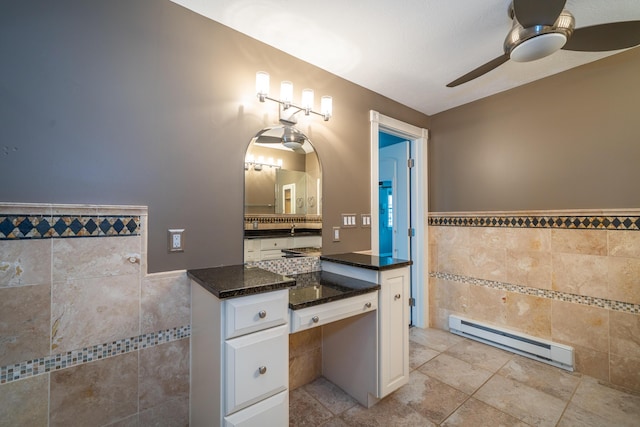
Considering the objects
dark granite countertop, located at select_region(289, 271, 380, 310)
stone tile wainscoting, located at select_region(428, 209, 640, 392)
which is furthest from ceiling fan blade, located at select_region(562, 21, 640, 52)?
dark granite countertop, located at select_region(289, 271, 380, 310)

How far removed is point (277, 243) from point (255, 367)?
0.89 meters

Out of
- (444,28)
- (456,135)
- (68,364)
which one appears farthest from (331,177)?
(68,364)

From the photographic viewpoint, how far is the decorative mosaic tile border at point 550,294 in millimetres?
2004

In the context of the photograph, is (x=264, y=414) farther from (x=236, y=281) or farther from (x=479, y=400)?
(x=479, y=400)

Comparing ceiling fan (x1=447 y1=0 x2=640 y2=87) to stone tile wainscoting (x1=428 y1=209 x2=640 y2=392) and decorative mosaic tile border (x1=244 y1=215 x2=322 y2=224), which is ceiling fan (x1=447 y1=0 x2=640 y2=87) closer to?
stone tile wainscoting (x1=428 y1=209 x2=640 y2=392)

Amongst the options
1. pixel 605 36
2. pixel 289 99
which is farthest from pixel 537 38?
pixel 289 99

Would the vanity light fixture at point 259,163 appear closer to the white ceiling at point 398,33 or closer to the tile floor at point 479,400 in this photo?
the white ceiling at point 398,33

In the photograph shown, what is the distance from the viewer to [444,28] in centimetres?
177

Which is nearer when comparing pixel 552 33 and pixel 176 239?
pixel 552 33

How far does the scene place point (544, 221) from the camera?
238 cm

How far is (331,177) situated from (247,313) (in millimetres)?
1355

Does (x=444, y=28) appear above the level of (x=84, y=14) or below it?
above

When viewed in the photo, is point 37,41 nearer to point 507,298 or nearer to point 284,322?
point 284,322

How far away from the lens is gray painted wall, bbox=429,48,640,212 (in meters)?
2.02
